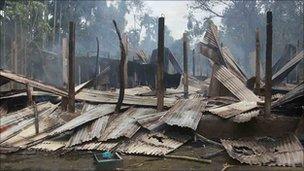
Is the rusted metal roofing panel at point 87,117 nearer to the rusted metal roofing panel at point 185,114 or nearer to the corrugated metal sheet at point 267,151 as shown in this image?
the rusted metal roofing panel at point 185,114

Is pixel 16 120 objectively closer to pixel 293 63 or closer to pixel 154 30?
pixel 293 63

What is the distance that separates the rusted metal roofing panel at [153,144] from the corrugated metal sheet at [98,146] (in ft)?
0.60

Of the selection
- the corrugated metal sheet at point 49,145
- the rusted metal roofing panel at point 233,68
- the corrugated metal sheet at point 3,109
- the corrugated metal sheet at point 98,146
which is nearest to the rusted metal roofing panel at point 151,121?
the corrugated metal sheet at point 98,146

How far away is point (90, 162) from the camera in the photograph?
7.60 m

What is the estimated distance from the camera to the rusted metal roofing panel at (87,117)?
29.6ft

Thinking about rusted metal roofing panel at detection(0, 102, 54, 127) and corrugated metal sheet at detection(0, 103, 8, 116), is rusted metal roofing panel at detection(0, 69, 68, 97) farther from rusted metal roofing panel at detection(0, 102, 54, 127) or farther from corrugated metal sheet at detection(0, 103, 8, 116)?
corrugated metal sheet at detection(0, 103, 8, 116)

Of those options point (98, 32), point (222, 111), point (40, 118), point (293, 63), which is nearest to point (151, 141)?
point (222, 111)

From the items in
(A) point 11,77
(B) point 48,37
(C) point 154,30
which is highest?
(C) point 154,30

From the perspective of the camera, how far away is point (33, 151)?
8.45 meters

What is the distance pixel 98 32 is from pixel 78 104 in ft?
96.7

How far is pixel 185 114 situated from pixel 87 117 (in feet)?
7.79

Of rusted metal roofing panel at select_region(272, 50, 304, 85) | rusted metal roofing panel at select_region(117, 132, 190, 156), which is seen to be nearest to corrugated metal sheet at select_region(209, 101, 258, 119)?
rusted metal roofing panel at select_region(117, 132, 190, 156)

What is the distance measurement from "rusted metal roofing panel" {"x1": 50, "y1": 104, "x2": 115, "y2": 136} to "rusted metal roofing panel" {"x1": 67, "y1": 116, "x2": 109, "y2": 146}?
15cm

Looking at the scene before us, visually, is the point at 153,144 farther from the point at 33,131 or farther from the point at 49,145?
the point at 33,131
